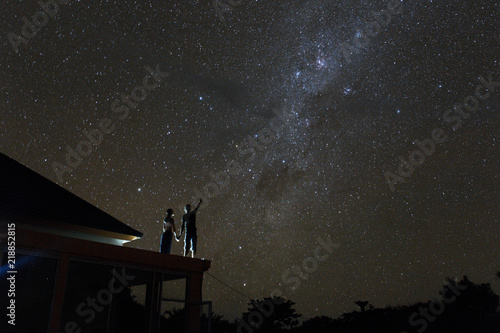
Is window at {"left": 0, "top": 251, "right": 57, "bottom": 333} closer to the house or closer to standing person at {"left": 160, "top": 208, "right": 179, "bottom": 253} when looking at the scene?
the house

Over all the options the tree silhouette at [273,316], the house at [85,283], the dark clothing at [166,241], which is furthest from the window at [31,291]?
the tree silhouette at [273,316]

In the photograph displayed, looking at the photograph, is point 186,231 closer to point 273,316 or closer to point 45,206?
point 45,206

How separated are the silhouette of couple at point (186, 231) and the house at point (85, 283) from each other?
117cm

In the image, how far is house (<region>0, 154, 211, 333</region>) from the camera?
7.34m

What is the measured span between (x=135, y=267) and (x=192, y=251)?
6.65 feet

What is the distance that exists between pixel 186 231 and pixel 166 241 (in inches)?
23.1

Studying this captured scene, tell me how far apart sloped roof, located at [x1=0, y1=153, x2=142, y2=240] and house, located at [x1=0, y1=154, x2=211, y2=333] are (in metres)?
0.08

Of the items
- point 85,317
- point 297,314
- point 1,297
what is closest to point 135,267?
point 85,317

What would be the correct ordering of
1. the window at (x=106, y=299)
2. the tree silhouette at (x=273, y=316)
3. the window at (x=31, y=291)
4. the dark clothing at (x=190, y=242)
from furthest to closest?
A: the tree silhouette at (x=273, y=316) < the dark clothing at (x=190, y=242) < the window at (x=106, y=299) < the window at (x=31, y=291)

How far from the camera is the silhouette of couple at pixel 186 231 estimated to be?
34.3 ft

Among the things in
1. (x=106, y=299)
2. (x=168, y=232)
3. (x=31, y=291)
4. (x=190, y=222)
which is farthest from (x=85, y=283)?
(x=190, y=222)

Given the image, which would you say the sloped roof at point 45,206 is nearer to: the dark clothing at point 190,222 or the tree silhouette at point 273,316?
the dark clothing at point 190,222

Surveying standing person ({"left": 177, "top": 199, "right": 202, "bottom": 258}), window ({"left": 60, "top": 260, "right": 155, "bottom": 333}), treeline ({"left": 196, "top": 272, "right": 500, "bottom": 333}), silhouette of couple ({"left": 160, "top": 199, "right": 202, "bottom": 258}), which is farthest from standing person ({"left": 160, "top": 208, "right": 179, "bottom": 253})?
treeline ({"left": 196, "top": 272, "right": 500, "bottom": 333})

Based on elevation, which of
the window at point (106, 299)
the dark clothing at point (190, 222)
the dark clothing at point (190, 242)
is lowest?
the window at point (106, 299)
